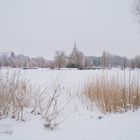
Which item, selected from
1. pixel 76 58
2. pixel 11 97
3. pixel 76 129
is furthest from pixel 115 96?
pixel 76 58

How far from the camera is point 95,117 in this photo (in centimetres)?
473

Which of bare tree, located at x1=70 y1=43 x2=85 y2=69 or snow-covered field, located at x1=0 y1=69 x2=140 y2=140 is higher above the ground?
bare tree, located at x1=70 y1=43 x2=85 y2=69

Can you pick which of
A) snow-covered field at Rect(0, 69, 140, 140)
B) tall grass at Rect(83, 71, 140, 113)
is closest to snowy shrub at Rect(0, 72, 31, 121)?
snow-covered field at Rect(0, 69, 140, 140)

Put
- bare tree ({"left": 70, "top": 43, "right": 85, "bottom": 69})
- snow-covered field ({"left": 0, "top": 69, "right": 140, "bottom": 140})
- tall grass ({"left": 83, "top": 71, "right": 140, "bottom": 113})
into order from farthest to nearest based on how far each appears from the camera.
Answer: bare tree ({"left": 70, "top": 43, "right": 85, "bottom": 69}) < tall grass ({"left": 83, "top": 71, "right": 140, "bottom": 113}) < snow-covered field ({"left": 0, "top": 69, "right": 140, "bottom": 140})

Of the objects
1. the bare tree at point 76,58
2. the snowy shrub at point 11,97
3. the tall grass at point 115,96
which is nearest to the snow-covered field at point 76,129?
the snowy shrub at point 11,97

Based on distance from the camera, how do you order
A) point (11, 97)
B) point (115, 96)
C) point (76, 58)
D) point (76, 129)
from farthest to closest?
1. point (76, 58)
2. point (115, 96)
3. point (11, 97)
4. point (76, 129)

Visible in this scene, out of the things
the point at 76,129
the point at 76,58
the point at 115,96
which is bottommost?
the point at 76,129

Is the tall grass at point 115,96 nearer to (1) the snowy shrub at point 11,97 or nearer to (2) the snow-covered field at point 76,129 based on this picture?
(2) the snow-covered field at point 76,129

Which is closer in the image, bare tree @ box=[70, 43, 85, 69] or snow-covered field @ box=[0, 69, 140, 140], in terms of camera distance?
snow-covered field @ box=[0, 69, 140, 140]

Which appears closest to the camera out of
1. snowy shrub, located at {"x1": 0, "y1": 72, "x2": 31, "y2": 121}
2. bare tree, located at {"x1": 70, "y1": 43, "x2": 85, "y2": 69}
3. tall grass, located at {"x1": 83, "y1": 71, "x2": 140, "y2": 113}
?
snowy shrub, located at {"x1": 0, "y1": 72, "x2": 31, "y2": 121}

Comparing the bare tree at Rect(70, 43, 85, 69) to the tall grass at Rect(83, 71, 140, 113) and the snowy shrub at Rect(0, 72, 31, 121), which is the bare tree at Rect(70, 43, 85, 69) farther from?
the snowy shrub at Rect(0, 72, 31, 121)

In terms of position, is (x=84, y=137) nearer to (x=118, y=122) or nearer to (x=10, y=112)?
(x=118, y=122)

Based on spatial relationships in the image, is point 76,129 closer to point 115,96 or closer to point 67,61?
point 115,96

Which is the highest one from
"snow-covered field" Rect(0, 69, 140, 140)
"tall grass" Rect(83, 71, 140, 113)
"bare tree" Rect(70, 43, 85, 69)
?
"bare tree" Rect(70, 43, 85, 69)
